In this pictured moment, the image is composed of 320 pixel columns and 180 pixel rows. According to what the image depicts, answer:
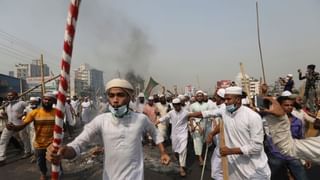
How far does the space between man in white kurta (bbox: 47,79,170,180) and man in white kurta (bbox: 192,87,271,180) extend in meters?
1.32

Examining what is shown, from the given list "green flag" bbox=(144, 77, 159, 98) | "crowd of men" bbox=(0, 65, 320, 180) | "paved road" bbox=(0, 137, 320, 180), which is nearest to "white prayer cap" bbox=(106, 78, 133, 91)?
"crowd of men" bbox=(0, 65, 320, 180)

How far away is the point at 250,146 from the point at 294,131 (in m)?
1.78

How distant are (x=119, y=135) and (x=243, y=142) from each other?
183 centimetres

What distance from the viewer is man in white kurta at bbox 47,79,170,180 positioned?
3.62m

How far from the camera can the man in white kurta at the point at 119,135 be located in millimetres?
3617

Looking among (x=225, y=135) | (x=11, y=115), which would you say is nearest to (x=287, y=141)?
(x=225, y=135)

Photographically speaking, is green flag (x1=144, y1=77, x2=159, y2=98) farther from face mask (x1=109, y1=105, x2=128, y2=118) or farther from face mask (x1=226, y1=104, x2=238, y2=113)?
face mask (x1=109, y1=105, x2=128, y2=118)

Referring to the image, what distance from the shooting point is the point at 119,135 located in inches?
143

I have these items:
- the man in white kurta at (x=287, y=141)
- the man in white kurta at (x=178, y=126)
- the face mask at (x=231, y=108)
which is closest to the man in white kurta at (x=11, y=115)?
the man in white kurta at (x=178, y=126)

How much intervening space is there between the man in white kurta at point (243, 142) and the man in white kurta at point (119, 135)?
1.32 meters

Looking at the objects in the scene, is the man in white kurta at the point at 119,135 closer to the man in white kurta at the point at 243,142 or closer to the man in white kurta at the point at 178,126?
the man in white kurta at the point at 243,142

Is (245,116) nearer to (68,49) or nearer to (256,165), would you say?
(256,165)

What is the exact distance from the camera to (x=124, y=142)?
3.63 meters

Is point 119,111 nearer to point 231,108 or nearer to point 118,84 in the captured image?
point 118,84
